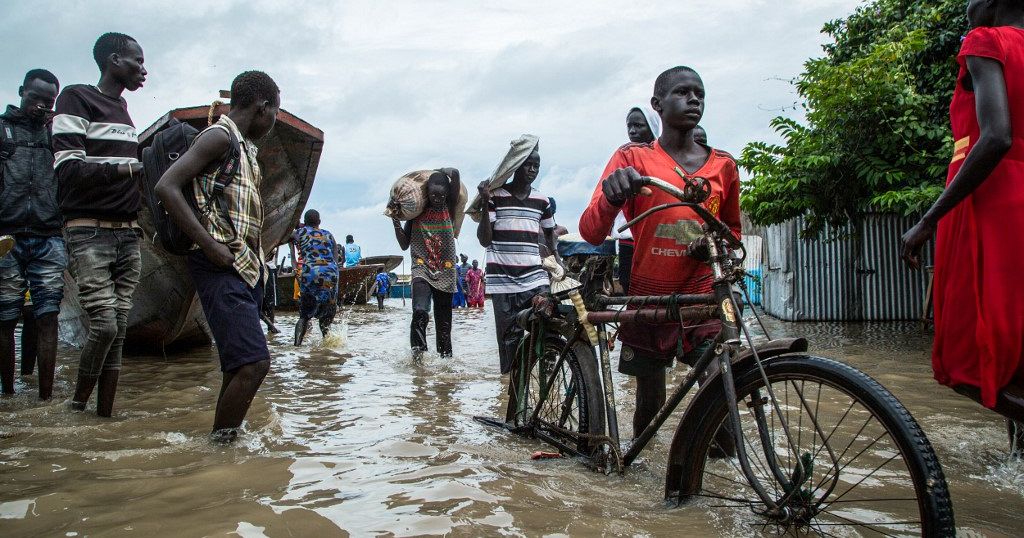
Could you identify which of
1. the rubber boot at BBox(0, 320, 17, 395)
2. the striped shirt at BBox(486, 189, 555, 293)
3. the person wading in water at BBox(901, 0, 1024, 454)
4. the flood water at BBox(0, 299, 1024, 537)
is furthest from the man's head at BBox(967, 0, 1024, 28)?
the rubber boot at BBox(0, 320, 17, 395)

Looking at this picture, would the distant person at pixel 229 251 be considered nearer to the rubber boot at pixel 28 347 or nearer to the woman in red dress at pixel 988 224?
the woman in red dress at pixel 988 224

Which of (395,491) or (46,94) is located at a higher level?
(46,94)

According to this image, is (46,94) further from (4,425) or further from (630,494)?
(630,494)

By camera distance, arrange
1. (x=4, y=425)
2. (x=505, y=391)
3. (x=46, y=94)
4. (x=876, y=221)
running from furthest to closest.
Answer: (x=876, y=221) → (x=505, y=391) → (x=46, y=94) → (x=4, y=425)

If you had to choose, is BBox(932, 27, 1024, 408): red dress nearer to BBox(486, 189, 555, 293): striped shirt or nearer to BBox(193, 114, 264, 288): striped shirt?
BBox(193, 114, 264, 288): striped shirt

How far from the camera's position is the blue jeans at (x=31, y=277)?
15.0ft

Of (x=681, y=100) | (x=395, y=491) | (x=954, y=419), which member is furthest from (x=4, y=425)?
(x=954, y=419)

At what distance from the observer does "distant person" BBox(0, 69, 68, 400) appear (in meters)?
4.54

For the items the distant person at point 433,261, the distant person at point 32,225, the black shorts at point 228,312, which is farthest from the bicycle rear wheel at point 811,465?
the distant person at point 433,261

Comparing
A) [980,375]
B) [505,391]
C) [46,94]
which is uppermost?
[46,94]

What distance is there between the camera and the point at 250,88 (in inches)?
131

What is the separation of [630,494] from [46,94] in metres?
4.64

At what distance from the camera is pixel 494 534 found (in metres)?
2.25

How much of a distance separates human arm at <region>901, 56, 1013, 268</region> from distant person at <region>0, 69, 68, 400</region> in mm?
4965
